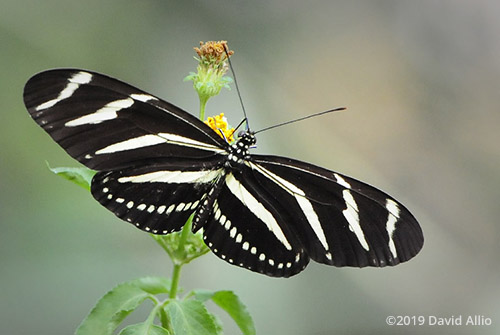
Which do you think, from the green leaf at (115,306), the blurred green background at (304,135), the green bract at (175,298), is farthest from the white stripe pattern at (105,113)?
the blurred green background at (304,135)

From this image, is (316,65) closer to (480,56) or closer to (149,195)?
(480,56)

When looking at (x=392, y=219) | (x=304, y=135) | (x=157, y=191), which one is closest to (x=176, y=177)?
(x=157, y=191)

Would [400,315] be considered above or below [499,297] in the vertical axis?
below

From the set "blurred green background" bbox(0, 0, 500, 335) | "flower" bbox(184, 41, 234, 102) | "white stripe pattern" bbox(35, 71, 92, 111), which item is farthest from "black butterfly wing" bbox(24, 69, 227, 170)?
"blurred green background" bbox(0, 0, 500, 335)

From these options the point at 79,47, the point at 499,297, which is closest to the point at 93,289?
the point at 79,47

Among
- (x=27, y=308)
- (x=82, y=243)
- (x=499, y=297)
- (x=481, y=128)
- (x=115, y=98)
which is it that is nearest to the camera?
(x=115, y=98)

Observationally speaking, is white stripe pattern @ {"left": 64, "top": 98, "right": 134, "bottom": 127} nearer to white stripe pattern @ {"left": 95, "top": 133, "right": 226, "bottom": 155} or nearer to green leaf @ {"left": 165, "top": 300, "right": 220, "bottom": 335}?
white stripe pattern @ {"left": 95, "top": 133, "right": 226, "bottom": 155}
